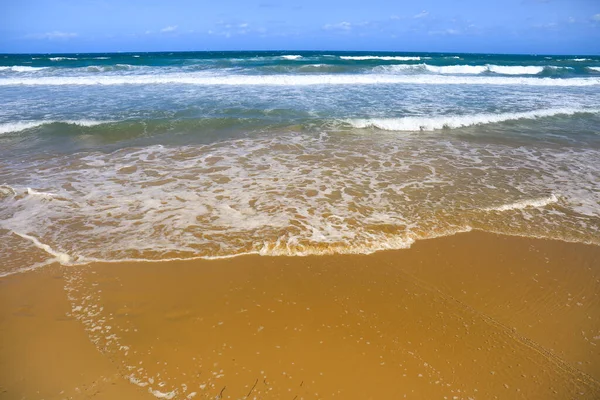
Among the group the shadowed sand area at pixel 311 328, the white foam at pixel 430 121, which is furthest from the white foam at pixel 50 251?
the white foam at pixel 430 121

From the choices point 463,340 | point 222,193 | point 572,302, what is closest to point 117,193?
point 222,193

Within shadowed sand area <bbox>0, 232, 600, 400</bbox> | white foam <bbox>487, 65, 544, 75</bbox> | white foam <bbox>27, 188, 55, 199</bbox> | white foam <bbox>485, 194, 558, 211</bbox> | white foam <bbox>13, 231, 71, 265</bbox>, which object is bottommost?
shadowed sand area <bbox>0, 232, 600, 400</bbox>

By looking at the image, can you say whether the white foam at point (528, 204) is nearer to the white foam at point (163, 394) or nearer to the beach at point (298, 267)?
the beach at point (298, 267)

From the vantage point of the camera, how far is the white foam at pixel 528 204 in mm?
5422

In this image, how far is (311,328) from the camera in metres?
3.09

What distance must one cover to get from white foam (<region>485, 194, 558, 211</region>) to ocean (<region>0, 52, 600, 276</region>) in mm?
35

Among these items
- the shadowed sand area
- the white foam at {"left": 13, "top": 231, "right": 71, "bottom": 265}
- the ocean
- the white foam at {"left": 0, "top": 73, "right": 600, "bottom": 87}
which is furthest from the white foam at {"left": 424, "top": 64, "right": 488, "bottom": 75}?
the white foam at {"left": 13, "top": 231, "right": 71, "bottom": 265}

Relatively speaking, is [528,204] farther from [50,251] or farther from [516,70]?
[516,70]

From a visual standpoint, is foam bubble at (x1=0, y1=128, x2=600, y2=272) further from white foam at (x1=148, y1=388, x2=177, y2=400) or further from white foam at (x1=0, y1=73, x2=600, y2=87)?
white foam at (x1=0, y1=73, x2=600, y2=87)

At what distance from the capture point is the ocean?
4578 mm

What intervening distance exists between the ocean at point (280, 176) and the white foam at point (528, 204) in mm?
35

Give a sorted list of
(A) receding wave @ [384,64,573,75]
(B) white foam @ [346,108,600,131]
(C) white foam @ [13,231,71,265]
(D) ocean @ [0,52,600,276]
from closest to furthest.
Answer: (C) white foam @ [13,231,71,265], (D) ocean @ [0,52,600,276], (B) white foam @ [346,108,600,131], (A) receding wave @ [384,64,573,75]

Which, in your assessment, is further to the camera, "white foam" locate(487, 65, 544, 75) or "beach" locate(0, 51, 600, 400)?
"white foam" locate(487, 65, 544, 75)

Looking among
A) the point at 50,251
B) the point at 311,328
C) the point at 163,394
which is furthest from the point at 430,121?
the point at 163,394
